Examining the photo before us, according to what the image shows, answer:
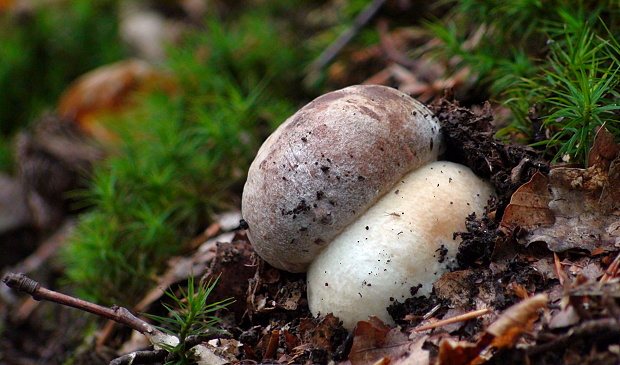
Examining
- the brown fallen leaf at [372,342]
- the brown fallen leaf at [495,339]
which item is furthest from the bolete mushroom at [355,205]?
the brown fallen leaf at [495,339]

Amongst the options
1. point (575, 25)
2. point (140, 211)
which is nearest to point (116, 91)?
point (140, 211)

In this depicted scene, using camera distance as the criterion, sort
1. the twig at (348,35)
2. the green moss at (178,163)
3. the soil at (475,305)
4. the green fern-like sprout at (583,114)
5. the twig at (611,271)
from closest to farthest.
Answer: the soil at (475,305)
the twig at (611,271)
the green fern-like sprout at (583,114)
the green moss at (178,163)
the twig at (348,35)

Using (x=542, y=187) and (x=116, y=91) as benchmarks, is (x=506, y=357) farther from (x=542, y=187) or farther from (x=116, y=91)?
(x=116, y=91)

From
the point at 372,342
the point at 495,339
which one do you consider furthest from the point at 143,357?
the point at 495,339

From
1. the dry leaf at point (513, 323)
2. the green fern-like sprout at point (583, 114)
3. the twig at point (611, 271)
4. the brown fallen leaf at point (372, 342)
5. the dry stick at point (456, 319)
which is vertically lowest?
the brown fallen leaf at point (372, 342)

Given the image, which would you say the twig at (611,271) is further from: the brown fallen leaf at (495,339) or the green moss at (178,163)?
the green moss at (178,163)

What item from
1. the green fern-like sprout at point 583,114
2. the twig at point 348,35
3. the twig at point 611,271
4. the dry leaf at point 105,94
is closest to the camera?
the twig at point 611,271

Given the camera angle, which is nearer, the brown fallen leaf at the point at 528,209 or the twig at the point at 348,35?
the brown fallen leaf at the point at 528,209
